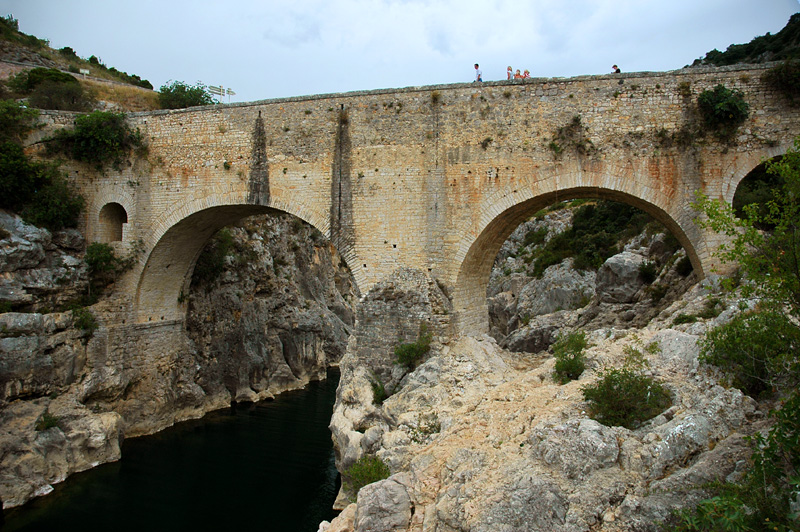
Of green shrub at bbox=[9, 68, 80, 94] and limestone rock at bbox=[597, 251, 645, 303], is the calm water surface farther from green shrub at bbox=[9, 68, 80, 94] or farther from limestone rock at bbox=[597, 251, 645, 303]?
green shrub at bbox=[9, 68, 80, 94]

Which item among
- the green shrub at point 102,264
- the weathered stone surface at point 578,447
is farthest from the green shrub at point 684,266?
the green shrub at point 102,264

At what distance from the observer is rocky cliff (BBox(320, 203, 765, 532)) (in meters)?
5.33

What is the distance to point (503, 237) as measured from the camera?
11.9 m

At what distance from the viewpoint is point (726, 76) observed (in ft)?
31.4

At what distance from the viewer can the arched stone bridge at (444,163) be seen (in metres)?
9.68

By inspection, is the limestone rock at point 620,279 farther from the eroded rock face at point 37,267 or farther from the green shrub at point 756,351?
the eroded rock face at point 37,267

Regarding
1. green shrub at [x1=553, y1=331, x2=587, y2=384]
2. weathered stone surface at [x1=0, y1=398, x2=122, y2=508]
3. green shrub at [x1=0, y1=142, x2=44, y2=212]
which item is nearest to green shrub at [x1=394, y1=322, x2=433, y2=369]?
green shrub at [x1=553, y1=331, x2=587, y2=384]

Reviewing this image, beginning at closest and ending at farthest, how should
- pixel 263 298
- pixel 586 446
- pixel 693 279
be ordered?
pixel 586 446, pixel 693 279, pixel 263 298

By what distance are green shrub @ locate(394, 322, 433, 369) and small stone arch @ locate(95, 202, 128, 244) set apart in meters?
8.41

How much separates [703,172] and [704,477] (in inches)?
254

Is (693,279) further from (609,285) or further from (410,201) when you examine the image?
(410,201)

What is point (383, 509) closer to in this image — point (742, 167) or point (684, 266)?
point (742, 167)

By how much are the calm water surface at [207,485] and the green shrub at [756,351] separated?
7797 millimetres

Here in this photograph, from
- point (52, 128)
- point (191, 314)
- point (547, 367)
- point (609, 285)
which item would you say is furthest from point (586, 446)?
point (52, 128)
